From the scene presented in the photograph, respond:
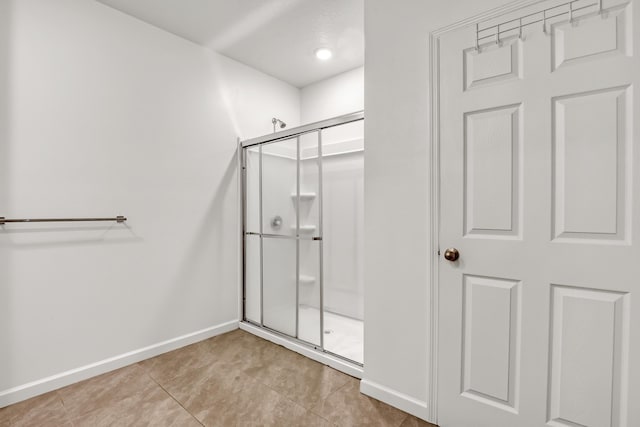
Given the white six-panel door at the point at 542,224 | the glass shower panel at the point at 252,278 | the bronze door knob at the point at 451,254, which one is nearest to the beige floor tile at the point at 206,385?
the glass shower panel at the point at 252,278

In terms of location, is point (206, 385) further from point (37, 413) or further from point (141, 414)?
point (37, 413)

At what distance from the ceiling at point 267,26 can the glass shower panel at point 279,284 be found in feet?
5.37

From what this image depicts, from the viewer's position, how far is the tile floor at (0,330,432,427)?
5.32 ft

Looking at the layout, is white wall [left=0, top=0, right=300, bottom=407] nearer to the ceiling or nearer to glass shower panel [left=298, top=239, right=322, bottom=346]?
the ceiling

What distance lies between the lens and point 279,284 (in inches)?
102

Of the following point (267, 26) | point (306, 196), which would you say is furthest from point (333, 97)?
point (306, 196)

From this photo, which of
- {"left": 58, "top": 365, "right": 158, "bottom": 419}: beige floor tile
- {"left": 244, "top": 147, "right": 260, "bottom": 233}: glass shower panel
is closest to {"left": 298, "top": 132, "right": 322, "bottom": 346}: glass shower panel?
{"left": 244, "top": 147, "right": 260, "bottom": 233}: glass shower panel

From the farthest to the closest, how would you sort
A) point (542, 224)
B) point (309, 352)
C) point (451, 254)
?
point (309, 352) < point (451, 254) < point (542, 224)

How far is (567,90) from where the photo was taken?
1.25 meters

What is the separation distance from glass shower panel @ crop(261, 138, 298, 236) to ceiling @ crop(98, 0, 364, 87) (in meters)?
0.86

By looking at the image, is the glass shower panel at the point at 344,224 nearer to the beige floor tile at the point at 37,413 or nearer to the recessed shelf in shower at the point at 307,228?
the recessed shelf in shower at the point at 307,228

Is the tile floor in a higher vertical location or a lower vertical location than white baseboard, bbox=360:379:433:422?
lower

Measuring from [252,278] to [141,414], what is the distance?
1.31 metres

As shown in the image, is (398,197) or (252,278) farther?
(252,278)
